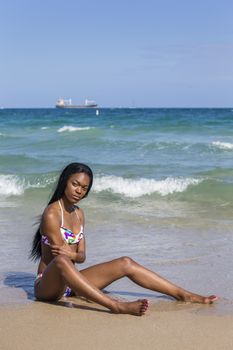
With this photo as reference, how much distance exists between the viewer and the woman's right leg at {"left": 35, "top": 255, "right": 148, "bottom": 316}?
401 centimetres

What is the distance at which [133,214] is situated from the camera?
8.77 metres

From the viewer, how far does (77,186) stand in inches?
176

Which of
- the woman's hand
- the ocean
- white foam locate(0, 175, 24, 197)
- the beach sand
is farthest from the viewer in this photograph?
white foam locate(0, 175, 24, 197)

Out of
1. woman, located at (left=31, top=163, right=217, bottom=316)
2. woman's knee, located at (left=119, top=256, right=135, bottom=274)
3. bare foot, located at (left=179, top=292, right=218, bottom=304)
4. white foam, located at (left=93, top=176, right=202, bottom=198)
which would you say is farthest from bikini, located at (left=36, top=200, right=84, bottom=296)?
white foam, located at (left=93, top=176, right=202, bottom=198)

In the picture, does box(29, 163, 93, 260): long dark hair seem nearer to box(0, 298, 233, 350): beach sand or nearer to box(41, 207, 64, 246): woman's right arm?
box(41, 207, 64, 246): woman's right arm

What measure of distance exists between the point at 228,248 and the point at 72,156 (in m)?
11.5

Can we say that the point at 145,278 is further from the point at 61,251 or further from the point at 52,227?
the point at 52,227

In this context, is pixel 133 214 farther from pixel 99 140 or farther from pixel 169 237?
pixel 99 140

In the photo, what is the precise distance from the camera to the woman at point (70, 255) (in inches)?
170

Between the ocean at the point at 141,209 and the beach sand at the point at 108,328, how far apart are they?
326 millimetres

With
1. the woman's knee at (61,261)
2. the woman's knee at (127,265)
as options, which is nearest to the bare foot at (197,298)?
the woman's knee at (127,265)

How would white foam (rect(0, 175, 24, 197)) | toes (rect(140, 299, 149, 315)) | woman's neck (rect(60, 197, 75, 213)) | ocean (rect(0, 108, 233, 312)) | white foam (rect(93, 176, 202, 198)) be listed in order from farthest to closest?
white foam (rect(0, 175, 24, 197)), white foam (rect(93, 176, 202, 198)), ocean (rect(0, 108, 233, 312)), woman's neck (rect(60, 197, 75, 213)), toes (rect(140, 299, 149, 315))

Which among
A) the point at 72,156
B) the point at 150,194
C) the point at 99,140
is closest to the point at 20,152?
the point at 72,156

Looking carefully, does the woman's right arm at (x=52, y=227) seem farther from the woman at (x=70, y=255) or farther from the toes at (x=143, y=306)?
the toes at (x=143, y=306)
